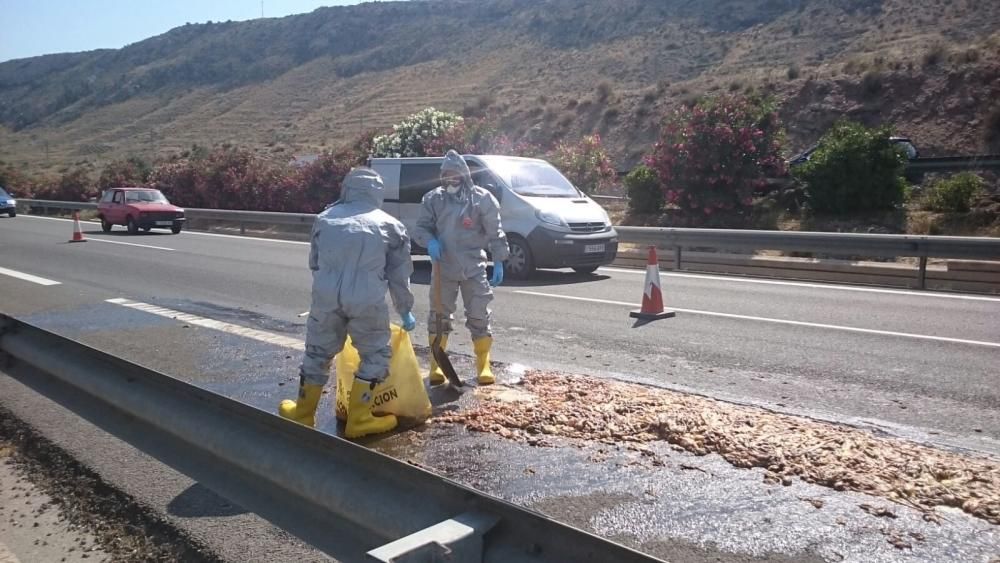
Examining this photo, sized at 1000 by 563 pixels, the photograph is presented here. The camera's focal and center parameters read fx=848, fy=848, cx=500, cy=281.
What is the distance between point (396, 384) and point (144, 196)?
914 inches

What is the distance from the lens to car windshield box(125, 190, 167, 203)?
2564cm

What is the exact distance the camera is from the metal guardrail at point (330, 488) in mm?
2311

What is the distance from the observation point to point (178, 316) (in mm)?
10078

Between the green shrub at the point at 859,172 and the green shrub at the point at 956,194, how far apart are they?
670 millimetres

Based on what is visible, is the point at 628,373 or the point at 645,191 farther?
the point at 645,191

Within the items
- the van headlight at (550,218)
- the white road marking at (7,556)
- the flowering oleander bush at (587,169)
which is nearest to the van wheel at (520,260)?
the van headlight at (550,218)

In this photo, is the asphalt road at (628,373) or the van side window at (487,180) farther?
the van side window at (487,180)

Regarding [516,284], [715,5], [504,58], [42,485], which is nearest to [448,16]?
[504,58]

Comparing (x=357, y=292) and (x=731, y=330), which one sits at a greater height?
(x=357, y=292)

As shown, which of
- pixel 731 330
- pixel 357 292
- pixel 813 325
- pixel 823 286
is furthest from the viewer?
pixel 823 286

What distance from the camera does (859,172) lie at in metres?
17.6

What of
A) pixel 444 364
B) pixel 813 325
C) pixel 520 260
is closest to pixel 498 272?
pixel 444 364

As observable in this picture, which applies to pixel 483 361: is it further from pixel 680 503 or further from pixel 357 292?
pixel 680 503

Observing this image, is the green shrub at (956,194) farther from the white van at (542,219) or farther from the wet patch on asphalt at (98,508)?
the wet patch on asphalt at (98,508)
